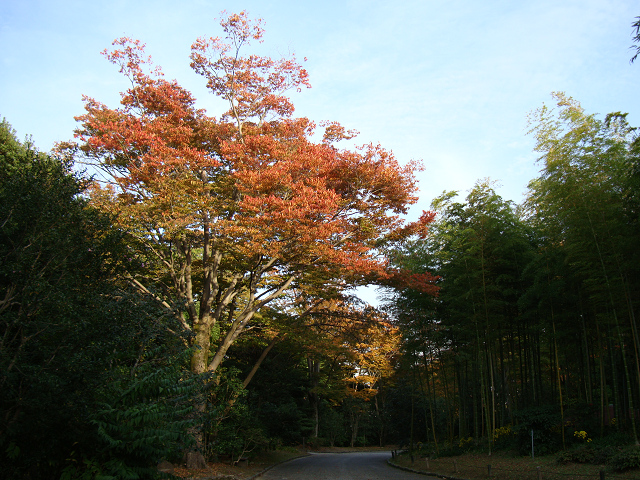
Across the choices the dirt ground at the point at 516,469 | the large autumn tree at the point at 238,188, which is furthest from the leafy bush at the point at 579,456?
the large autumn tree at the point at 238,188

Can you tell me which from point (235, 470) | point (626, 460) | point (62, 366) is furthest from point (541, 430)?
point (62, 366)

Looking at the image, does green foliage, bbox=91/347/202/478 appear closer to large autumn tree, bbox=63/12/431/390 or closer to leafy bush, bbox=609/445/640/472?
large autumn tree, bbox=63/12/431/390

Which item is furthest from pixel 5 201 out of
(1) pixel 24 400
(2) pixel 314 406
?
(2) pixel 314 406

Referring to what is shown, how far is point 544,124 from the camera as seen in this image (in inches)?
478

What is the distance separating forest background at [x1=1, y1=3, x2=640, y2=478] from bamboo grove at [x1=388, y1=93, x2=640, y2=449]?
0.06 meters

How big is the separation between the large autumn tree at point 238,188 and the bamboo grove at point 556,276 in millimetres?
2867

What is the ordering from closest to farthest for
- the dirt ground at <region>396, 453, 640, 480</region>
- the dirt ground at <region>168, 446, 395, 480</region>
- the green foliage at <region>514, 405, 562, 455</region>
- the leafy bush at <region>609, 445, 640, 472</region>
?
the leafy bush at <region>609, 445, 640, 472</region> < the dirt ground at <region>396, 453, 640, 480</region> < the dirt ground at <region>168, 446, 395, 480</region> < the green foliage at <region>514, 405, 562, 455</region>

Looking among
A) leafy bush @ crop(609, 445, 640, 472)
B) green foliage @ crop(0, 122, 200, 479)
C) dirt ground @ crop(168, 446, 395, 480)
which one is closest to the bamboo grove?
leafy bush @ crop(609, 445, 640, 472)

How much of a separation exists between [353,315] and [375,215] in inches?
126

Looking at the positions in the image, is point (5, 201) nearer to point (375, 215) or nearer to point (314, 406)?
point (375, 215)

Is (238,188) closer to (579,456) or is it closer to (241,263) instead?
(241,263)

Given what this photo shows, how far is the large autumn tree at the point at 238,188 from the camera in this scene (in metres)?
10.1

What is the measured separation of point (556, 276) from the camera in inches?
488

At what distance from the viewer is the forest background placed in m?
5.17
